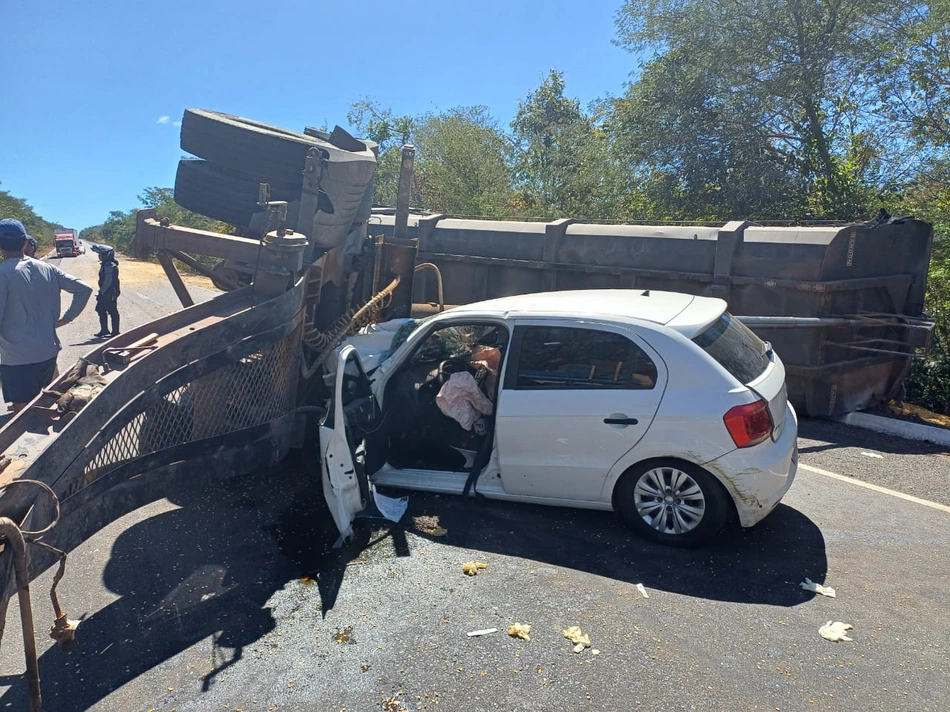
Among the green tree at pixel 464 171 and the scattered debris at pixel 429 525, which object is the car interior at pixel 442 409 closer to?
the scattered debris at pixel 429 525

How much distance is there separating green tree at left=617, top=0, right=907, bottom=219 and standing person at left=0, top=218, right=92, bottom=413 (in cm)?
1389

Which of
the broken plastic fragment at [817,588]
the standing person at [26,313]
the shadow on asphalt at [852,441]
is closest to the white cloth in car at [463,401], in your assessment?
the broken plastic fragment at [817,588]

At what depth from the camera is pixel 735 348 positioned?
458cm

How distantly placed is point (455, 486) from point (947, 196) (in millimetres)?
12849

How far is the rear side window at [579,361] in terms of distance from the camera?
4.43 meters

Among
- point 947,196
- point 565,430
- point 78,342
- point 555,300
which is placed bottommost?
point 78,342

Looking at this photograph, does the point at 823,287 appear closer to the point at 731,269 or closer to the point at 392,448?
the point at 731,269

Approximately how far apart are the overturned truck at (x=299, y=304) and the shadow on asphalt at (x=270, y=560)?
29 cm

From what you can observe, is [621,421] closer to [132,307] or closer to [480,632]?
[480,632]

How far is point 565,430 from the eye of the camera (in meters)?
4.49

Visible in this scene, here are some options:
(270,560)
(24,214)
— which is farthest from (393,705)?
(24,214)

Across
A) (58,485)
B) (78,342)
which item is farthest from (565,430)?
(78,342)

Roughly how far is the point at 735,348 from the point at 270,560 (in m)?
3.12

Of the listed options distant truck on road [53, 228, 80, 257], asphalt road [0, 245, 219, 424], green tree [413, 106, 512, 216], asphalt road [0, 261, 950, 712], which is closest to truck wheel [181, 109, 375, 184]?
asphalt road [0, 261, 950, 712]
